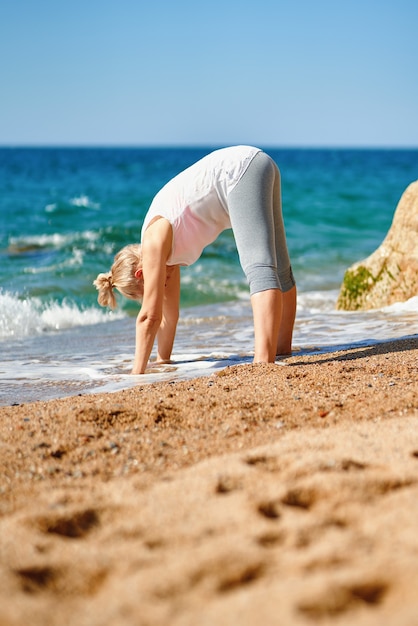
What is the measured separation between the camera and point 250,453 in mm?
2566

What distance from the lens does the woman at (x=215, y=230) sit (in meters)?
4.16

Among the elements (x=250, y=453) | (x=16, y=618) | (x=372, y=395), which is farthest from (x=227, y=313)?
(x=16, y=618)

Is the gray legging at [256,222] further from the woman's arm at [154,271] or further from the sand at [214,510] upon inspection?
the sand at [214,510]

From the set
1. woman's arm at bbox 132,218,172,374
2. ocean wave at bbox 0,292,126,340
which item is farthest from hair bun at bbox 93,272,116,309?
ocean wave at bbox 0,292,126,340

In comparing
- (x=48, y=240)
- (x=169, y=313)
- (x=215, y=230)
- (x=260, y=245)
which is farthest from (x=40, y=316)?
(x=48, y=240)

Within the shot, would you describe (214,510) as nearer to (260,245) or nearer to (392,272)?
(260,245)

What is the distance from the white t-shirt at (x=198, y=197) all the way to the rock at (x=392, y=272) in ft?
10.3

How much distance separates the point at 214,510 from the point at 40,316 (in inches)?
233

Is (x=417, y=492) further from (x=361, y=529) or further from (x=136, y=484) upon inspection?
(x=136, y=484)

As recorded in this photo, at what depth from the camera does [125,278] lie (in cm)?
439

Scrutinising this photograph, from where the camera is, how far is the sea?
488cm

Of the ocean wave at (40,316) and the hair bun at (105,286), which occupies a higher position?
the hair bun at (105,286)

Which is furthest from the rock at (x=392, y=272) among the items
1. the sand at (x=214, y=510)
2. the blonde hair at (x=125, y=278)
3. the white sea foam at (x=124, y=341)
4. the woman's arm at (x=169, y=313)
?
the sand at (x=214, y=510)

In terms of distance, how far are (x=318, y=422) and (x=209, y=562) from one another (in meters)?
1.22
